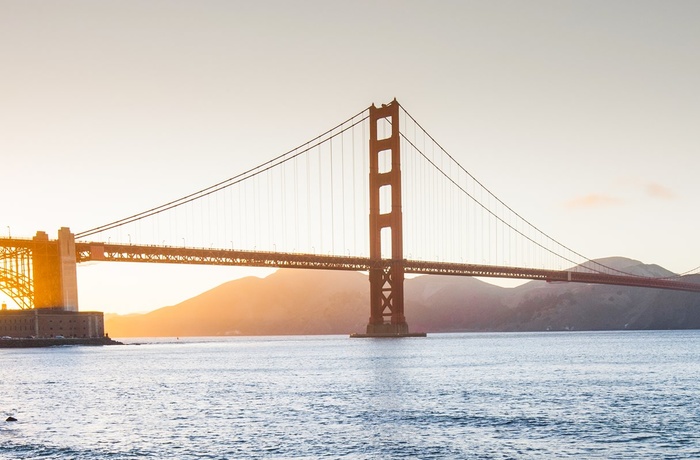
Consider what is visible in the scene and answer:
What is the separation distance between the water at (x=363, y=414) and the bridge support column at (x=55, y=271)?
4647cm

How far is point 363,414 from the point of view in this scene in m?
37.1

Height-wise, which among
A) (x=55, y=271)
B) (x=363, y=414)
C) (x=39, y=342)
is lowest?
(x=39, y=342)

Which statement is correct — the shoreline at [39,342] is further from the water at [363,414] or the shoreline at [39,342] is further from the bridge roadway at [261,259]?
the water at [363,414]

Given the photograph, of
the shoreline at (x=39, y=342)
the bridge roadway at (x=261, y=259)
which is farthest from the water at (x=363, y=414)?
the shoreline at (x=39, y=342)

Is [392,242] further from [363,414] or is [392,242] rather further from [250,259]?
[363,414]

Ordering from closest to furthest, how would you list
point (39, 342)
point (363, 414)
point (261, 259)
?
point (363, 414) → point (261, 259) → point (39, 342)

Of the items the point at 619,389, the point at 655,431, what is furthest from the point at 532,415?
the point at 619,389

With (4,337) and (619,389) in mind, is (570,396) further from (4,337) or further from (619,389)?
(4,337)

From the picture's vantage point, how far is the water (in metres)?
28.8

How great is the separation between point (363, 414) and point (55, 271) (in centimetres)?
8602

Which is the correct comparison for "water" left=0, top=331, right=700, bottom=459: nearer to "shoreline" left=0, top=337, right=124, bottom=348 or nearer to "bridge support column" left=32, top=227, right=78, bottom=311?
"bridge support column" left=32, top=227, right=78, bottom=311

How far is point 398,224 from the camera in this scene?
111812mm

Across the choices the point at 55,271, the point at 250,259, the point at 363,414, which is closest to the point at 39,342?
the point at 55,271

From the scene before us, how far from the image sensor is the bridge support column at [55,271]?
109812 mm
